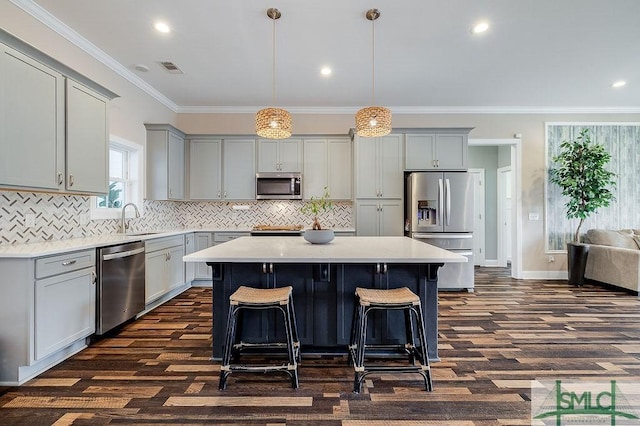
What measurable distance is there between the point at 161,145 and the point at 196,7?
2328mm

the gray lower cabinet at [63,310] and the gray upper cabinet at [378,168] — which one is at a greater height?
the gray upper cabinet at [378,168]

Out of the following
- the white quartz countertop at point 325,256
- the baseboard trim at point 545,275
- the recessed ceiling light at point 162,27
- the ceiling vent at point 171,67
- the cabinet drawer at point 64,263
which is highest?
the ceiling vent at point 171,67

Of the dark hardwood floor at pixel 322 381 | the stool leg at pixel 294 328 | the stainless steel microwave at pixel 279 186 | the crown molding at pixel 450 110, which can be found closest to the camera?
the dark hardwood floor at pixel 322 381

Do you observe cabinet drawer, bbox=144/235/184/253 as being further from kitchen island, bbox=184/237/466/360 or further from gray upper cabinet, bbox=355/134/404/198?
gray upper cabinet, bbox=355/134/404/198

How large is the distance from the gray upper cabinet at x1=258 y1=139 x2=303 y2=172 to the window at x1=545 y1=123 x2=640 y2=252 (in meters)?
4.29

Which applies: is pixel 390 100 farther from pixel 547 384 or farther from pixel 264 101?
pixel 547 384

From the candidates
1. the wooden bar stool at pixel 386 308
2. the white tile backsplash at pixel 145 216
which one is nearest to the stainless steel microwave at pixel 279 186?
the white tile backsplash at pixel 145 216

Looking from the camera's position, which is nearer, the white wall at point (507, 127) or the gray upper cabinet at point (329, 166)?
the gray upper cabinet at point (329, 166)

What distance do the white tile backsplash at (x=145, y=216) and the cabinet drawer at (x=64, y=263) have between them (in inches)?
22.3

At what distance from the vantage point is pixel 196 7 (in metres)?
2.76

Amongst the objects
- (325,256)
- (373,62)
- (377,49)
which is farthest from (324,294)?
(373,62)

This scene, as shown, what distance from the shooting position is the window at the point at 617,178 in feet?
17.6

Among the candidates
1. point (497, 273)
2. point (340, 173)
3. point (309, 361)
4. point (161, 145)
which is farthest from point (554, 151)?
point (161, 145)

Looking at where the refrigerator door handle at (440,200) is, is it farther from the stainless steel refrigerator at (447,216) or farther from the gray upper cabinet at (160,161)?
the gray upper cabinet at (160,161)
